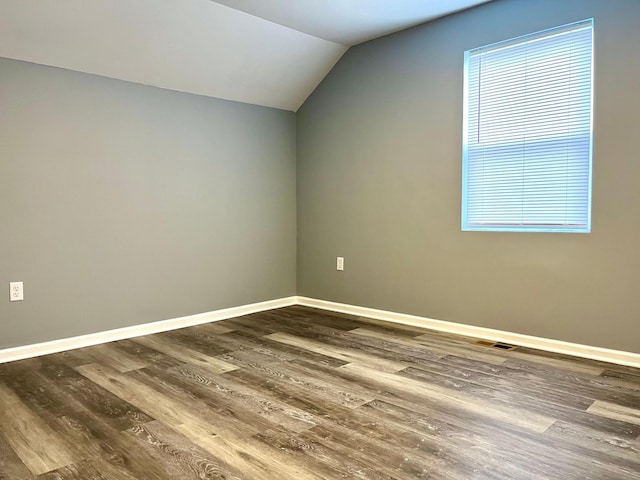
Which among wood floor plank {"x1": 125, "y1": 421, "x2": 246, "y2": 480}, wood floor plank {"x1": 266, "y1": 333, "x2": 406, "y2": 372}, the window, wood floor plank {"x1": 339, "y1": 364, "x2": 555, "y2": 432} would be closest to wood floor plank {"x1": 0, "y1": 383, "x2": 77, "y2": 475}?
wood floor plank {"x1": 125, "y1": 421, "x2": 246, "y2": 480}

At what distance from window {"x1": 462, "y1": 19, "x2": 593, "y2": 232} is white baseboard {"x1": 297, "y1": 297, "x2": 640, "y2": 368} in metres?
0.70

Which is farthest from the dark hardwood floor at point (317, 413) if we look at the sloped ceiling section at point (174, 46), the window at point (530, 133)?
the sloped ceiling section at point (174, 46)

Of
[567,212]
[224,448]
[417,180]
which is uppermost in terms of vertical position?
[417,180]

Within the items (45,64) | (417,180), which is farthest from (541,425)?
(45,64)

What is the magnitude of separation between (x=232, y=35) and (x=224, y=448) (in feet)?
8.92

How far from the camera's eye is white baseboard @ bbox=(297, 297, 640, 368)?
277 cm

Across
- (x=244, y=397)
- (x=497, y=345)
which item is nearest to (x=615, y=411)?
(x=497, y=345)

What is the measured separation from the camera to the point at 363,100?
12.9 ft

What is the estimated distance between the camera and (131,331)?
11.2ft

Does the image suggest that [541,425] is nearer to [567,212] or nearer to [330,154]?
[567,212]

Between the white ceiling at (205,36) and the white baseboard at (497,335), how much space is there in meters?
1.98

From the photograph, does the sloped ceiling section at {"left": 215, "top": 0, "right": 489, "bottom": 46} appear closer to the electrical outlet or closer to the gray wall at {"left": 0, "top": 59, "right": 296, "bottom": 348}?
the gray wall at {"left": 0, "top": 59, "right": 296, "bottom": 348}

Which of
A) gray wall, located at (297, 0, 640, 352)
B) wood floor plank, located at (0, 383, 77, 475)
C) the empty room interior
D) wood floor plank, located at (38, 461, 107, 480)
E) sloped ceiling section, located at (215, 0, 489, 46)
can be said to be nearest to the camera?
wood floor plank, located at (38, 461, 107, 480)

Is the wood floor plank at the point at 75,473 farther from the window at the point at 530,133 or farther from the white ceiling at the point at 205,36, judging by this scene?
the window at the point at 530,133
